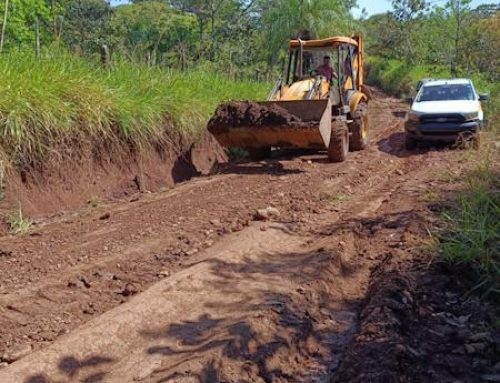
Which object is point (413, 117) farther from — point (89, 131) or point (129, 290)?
point (129, 290)

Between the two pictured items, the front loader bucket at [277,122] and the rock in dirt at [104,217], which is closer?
the rock in dirt at [104,217]

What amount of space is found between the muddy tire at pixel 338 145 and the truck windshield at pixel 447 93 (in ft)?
12.3

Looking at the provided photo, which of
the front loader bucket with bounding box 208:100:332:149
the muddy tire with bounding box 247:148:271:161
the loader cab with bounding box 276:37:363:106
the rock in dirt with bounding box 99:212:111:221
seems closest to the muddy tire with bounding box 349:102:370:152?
the loader cab with bounding box 276:37:363:106

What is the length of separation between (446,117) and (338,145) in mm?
3146

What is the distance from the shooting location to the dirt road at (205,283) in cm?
380

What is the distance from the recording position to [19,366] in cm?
363

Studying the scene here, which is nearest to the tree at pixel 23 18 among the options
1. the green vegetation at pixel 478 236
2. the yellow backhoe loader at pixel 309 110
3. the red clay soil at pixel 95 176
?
the red clay soil at pixel 95 176

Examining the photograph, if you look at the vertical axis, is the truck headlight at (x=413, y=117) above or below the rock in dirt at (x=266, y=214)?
above

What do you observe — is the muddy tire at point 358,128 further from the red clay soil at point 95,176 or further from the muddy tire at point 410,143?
the red clay soil at point 95,176

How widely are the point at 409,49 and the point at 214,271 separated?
3231 centimetres

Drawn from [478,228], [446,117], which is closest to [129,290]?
[478,228]

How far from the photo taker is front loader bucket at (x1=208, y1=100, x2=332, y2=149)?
32.4ft

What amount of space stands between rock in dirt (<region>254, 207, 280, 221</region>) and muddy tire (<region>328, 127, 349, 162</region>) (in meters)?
3.73

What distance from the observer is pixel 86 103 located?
28.1 ft
